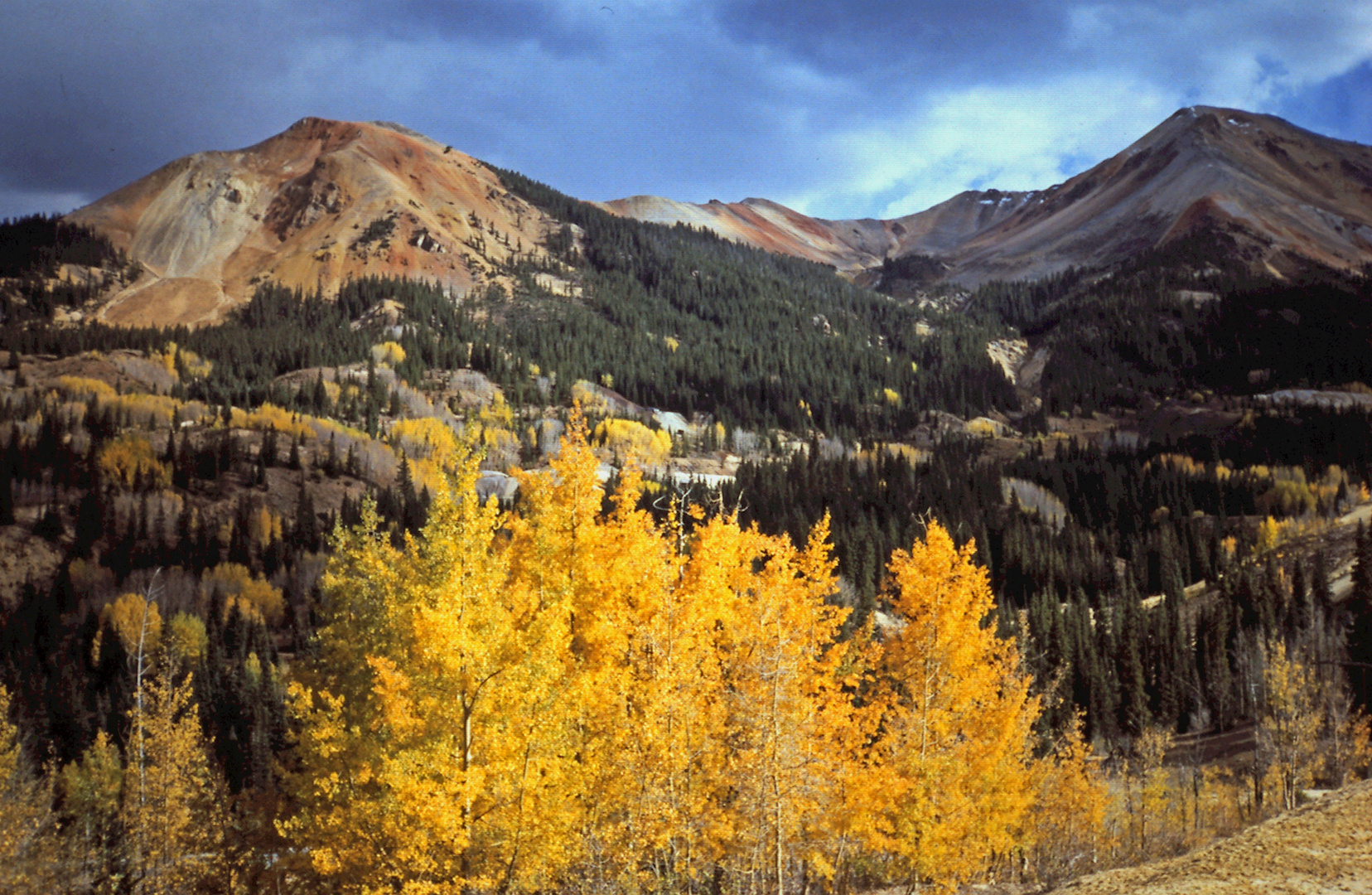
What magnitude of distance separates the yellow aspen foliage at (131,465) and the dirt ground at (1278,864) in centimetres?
16557

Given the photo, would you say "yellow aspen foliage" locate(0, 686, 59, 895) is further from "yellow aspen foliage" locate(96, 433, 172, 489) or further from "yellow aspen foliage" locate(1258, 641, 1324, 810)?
"yellow aspen foliage" locate(96, 433, 172, 489)

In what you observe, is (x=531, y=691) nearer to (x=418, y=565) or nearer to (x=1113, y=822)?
(x=418, y=565)

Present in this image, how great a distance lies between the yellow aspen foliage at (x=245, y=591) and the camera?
117812 millimetres

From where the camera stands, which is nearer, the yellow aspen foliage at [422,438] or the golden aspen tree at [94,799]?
the golden aspen tree at [94,799]

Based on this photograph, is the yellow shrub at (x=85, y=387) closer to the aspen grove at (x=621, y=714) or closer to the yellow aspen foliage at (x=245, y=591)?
the yellow aspen foliage at (x=245, y=591)

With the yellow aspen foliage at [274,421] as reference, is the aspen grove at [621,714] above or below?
below

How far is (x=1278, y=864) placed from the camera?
669 inches

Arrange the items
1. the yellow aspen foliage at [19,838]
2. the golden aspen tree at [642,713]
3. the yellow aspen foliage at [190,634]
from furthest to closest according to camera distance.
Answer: the yellow aspen foliage at [190,634] < the yellow aspen foliage at [19,838] < the golden aspen tree at [642,713]

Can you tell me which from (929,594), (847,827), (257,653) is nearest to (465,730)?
(847,827)

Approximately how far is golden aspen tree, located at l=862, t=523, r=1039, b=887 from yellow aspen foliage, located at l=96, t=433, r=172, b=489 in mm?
159129

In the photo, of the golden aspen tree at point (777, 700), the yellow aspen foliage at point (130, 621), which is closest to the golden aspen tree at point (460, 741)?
the golden aspen tree at point (777, 700)

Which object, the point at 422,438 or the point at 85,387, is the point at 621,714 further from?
the point at 85,387

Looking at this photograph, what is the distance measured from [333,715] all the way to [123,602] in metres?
119

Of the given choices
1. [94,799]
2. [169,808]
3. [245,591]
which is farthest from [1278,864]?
[245,591]
